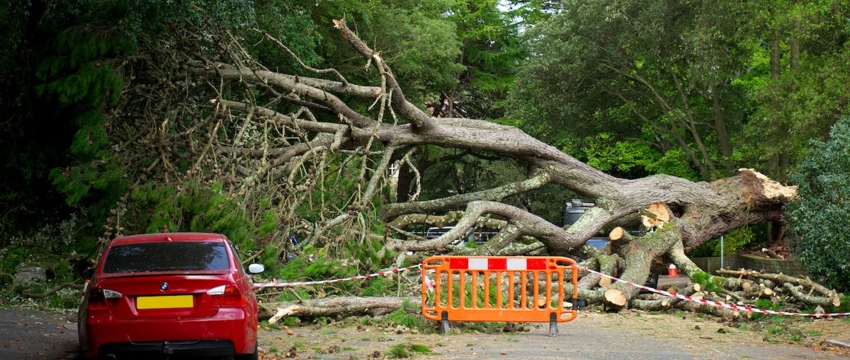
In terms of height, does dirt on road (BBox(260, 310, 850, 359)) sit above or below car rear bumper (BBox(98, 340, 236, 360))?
below

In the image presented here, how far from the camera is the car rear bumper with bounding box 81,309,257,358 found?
324 inches

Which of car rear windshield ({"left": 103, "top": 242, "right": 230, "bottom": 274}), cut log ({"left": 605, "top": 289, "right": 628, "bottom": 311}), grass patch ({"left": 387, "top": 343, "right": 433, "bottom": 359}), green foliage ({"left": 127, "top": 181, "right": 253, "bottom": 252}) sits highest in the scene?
green foliage ({"left": 127, "top": 181, "right": 253, "bottom": 252})

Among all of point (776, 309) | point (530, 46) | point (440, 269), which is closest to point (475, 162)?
point (530, 46)

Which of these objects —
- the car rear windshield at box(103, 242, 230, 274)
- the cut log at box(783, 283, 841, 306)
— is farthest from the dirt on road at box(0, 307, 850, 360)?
the car rear windshield at box(103, 242, 230, 274)

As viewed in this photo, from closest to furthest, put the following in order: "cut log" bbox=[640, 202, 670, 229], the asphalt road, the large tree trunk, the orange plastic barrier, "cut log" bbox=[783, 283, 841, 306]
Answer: the asphalt road
the orange plastic barrier
"cut log" bbox=[783, 283, 841, 306]
the large tree trunk
"cut log" bbox=[640, 202, 670, 229]

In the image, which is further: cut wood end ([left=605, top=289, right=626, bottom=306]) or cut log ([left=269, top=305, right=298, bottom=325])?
cut wood end ([left=605, top=289, right=626, bottom=306])

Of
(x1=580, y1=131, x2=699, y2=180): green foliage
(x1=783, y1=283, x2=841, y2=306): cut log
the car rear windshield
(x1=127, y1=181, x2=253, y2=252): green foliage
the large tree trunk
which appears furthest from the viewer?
(x1=580, y1=131, x2=699, y2=180): green foliage

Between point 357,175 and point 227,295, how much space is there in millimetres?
8813

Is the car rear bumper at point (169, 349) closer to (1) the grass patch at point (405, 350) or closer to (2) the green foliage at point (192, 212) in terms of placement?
(1) the grass patch at point (405, 350)

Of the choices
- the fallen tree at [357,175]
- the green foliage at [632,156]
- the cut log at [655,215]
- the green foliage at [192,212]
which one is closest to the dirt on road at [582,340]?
the fallen tree at [357,175]

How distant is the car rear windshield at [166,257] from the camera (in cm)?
864

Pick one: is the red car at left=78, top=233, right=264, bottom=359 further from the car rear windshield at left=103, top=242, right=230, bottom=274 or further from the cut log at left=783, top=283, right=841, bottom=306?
the cut log at left=783, top=283, right=841, bottom=306

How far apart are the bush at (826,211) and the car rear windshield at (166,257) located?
33.6 feet

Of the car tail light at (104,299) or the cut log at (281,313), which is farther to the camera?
the cut log at (281,313)
